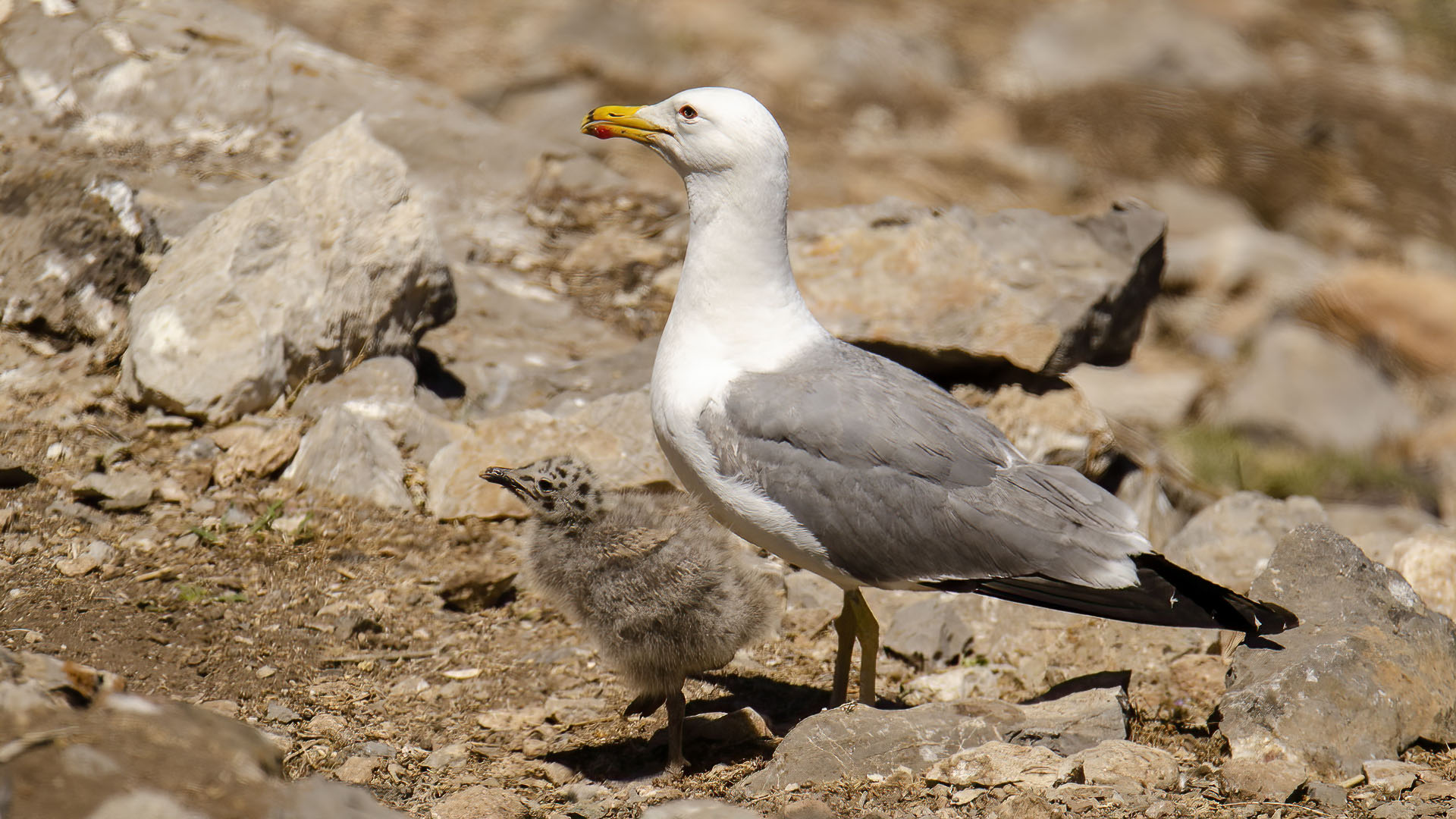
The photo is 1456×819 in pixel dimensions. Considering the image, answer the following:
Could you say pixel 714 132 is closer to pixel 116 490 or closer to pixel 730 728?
pixel 730 728

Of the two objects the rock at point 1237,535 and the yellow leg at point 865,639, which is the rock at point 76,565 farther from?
the rock at point 1237,535

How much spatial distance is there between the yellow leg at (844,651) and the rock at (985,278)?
2178mm

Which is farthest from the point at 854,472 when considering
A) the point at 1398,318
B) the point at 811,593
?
the point at 1398,318

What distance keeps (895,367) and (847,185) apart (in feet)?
31.1

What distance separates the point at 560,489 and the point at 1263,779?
259 centimetres

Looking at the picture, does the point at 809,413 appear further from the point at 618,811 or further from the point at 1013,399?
the point at 1013,399

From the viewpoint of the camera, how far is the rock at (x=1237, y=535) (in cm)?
625

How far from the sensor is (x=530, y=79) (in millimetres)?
15188

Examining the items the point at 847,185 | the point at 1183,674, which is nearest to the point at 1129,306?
the point at 1183,674

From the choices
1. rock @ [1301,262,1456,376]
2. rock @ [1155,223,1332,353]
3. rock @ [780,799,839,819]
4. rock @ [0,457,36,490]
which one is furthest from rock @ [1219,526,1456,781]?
rock @ [1301,262,1456,376]

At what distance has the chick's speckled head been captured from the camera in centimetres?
477

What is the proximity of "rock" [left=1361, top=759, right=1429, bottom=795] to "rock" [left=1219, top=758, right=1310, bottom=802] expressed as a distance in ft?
0.47

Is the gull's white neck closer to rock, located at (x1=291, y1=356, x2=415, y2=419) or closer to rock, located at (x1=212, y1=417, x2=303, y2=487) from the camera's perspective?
rock, located at (x1=291, y1=356, x2=415, y2=419)

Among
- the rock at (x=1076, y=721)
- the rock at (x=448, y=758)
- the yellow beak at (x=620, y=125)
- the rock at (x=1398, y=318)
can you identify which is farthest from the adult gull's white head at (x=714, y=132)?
the rock at (x=1398, y=318)
